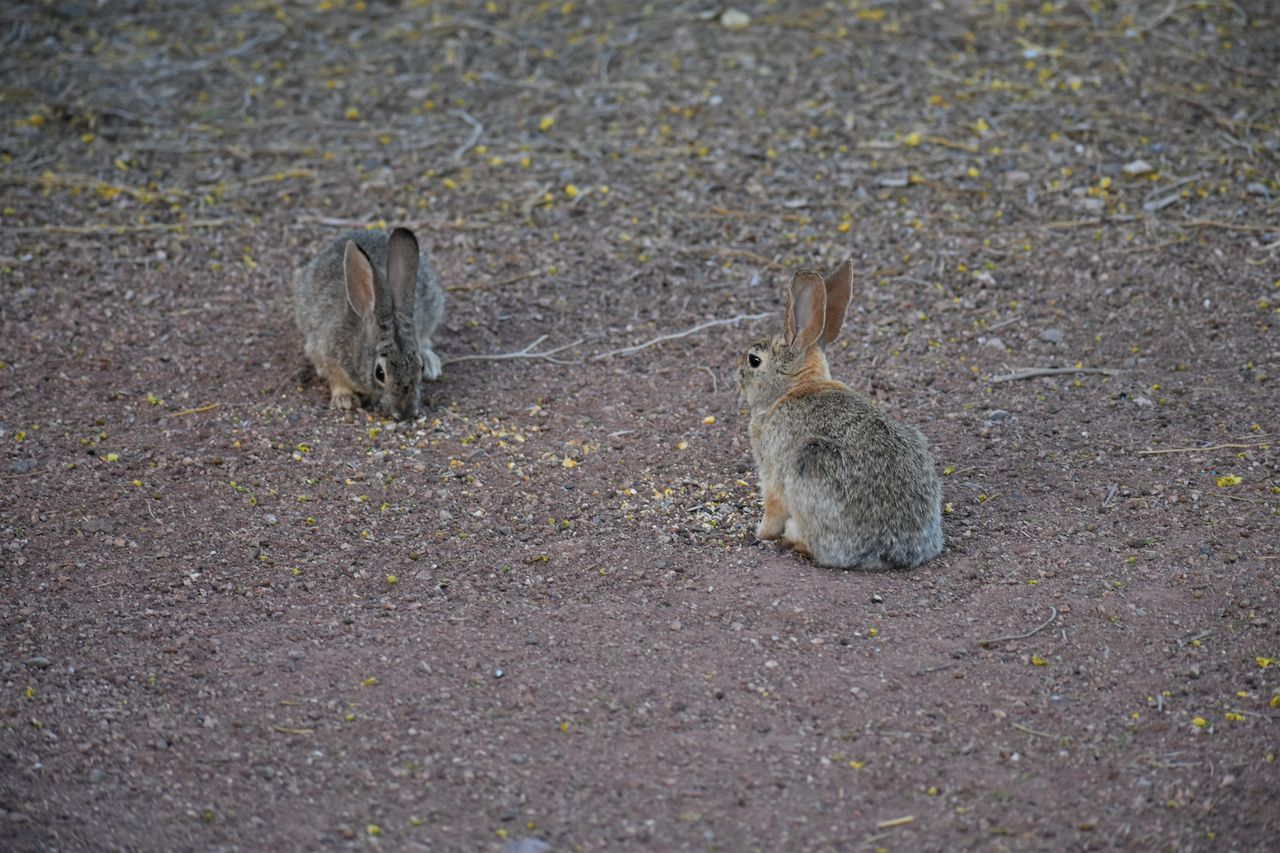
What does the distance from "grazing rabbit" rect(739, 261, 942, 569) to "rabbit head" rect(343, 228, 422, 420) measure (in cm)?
216

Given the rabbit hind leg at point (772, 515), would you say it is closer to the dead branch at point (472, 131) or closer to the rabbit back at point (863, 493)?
the rabbit back at point (863, 493)

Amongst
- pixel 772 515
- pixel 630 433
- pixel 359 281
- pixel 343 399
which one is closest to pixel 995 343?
pixel 630 433

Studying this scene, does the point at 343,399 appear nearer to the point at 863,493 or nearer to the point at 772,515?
the point at 772,515

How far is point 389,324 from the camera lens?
762 cm

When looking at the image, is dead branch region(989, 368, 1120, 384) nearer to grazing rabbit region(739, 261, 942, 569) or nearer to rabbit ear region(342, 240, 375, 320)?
grazing rabbit region(739, 261, 942, 569)

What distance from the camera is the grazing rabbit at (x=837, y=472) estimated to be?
19.3ft

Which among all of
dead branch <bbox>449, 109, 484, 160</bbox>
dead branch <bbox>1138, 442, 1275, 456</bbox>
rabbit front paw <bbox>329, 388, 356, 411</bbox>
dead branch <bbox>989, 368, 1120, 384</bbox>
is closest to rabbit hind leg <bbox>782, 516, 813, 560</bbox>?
dead branch <bbox>1138, 442, 1275, 456</bbox>

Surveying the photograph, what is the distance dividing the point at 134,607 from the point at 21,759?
1031 mm

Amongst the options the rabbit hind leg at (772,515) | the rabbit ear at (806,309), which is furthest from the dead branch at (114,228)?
the rabbit hind leg at (772,515)

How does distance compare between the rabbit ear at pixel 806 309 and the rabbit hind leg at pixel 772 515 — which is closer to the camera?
the rabbit hind leg at pixel 772 515

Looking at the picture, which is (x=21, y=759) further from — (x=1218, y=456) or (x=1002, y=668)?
(x=1218, y=456)

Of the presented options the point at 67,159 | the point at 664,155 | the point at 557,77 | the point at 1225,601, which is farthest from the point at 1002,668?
the point at 67,159

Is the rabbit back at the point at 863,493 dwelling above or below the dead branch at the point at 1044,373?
above

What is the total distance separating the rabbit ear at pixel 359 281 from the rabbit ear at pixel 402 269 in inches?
4.9
